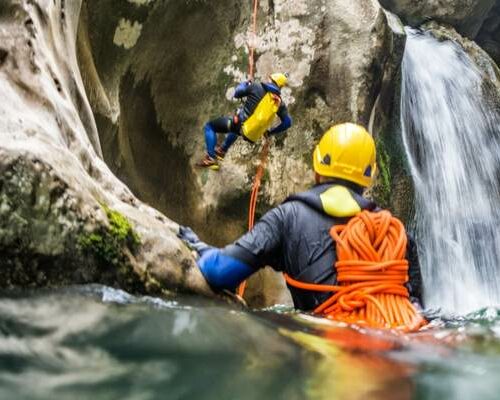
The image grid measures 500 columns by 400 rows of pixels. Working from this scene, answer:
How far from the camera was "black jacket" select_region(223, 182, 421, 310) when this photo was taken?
3.90 meters

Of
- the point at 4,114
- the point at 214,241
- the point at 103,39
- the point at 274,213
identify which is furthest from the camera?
the point at 214,241

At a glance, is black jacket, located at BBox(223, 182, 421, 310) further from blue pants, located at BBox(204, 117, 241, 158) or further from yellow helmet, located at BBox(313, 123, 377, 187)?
blue pants, located at BBox(204, 117, 241, 158)

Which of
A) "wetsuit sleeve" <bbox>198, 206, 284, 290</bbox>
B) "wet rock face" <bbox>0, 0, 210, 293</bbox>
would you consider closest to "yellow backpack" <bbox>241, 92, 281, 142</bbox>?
"wet rock face" <bbox>0, 0, 210, 293</bbox>

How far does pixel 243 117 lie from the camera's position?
7.44m

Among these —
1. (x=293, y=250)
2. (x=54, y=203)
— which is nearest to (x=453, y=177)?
(x=293, y=250)

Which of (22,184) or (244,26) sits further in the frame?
(244,26)

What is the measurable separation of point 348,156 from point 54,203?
205 centimetres

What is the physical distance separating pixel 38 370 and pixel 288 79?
7417 mm

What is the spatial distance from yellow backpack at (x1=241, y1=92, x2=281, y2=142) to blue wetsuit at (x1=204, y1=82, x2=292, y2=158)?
2.2 inches

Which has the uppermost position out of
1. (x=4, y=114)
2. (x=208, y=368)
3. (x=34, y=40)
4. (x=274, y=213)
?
(x=34, y=40)

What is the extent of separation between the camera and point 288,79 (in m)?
9.05

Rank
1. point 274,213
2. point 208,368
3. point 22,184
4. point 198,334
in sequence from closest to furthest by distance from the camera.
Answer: point 208,368, point 198,334, point 22,184, point 274,213

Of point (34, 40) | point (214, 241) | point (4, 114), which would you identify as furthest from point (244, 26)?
point (4, 114)

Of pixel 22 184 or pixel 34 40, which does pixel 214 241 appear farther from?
pixel 22 184
